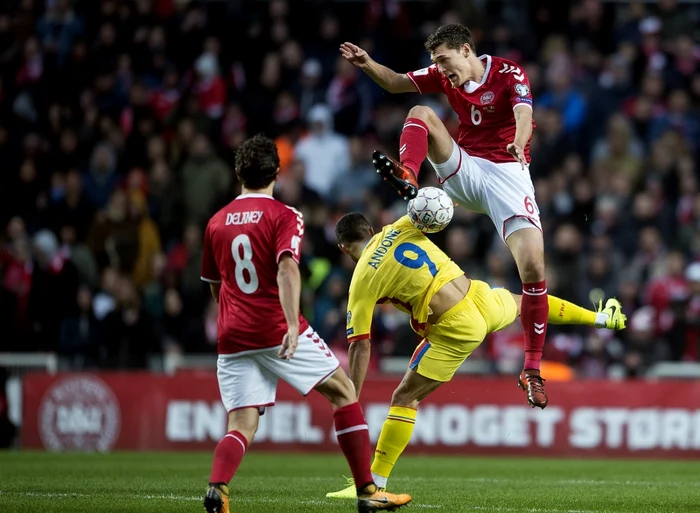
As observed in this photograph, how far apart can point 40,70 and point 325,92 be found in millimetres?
4431

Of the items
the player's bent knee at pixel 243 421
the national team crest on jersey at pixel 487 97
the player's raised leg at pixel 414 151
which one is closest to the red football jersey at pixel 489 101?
the national team crest on jersey at pixel 487 97

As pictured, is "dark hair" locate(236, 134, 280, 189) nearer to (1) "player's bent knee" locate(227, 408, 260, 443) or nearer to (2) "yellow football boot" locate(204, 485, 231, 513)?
(1) "player's bent knee" locate(227, 408, 260, 443)

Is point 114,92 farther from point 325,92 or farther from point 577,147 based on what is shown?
point 577,147

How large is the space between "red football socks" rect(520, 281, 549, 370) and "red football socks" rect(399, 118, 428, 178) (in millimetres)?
1362

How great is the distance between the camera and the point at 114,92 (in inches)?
753

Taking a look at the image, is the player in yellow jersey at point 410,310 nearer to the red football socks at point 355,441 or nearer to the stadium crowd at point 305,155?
the red football socks at point 355,441

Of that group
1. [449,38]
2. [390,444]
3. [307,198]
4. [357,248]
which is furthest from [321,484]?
[307,198]

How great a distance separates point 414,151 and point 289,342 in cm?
228

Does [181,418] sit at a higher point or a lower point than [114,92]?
lower

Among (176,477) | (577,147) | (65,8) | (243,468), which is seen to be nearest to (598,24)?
(577,147)

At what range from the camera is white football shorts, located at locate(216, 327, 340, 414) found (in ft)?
25.6

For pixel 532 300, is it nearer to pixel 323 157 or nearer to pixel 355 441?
pixel 355 441

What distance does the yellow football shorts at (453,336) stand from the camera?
9.61 m

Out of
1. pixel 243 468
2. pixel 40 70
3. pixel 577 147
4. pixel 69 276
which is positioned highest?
pixel 40 70
